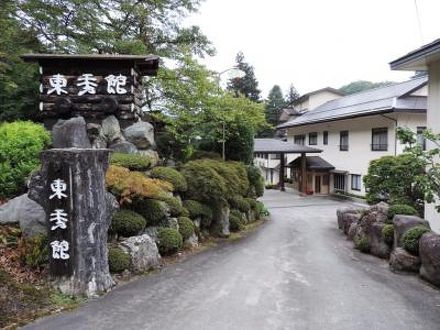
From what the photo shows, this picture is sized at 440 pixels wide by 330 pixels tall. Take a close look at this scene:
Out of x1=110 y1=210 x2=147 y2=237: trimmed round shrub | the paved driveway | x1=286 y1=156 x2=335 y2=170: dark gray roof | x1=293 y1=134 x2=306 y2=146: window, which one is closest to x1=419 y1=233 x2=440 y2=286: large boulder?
the paved driveway

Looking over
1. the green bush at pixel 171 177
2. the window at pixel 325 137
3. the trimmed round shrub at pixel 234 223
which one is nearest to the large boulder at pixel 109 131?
the green bush at pixel 171 177

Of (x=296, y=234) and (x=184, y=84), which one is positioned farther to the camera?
(x=296, y=234)

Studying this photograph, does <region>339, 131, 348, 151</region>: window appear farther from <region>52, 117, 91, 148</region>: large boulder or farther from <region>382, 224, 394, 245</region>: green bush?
<region>52, 117, 91, 148</region>: large boulder

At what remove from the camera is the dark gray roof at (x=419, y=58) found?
8.71 metres

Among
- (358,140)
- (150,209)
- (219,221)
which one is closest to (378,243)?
(219,221)

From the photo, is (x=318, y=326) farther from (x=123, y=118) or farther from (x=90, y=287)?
(x=123, y=118)

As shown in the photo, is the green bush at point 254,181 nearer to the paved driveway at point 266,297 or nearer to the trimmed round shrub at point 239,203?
the trimmed round shrub at point 239,203

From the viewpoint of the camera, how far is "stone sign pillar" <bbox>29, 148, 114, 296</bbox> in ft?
20.2

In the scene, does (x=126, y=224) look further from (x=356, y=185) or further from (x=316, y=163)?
(x=316, y=163)

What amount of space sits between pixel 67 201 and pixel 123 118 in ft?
14.6

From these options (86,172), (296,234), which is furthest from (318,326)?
(296,234)

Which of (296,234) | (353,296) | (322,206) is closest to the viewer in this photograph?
(353,296)

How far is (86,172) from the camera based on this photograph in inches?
247

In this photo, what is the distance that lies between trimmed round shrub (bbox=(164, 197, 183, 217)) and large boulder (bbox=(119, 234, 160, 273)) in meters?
1.37
